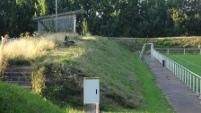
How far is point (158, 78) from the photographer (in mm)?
25406

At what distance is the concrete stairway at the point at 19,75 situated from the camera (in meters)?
14.1

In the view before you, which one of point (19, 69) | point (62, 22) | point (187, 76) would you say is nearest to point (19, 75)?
point (19, 69)

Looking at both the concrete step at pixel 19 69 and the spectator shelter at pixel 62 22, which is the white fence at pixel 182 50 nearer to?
the spectator shelter at pixel 62 22

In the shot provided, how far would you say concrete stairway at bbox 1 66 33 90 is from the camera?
14.1m

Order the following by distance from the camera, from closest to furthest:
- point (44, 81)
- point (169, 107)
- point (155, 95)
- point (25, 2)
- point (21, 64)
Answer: point (44, 81)
point (169, 107)
point (21, 64)
point (155, 95)
point (25, 2)

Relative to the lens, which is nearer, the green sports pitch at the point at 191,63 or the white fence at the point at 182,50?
the green sports pitch at the point at 191,63

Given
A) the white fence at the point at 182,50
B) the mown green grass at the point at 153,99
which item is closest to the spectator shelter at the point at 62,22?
the mown green grass at the point at 153,99

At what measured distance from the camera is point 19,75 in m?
14.8

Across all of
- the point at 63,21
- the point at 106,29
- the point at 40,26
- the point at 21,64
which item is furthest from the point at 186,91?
the point at 106,29

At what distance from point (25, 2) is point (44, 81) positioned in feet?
198

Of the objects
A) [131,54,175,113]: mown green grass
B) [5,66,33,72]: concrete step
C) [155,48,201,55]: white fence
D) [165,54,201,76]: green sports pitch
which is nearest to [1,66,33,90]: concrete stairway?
[5,66,33,72]: concrete step

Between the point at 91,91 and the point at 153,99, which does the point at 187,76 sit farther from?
the point at 91,91

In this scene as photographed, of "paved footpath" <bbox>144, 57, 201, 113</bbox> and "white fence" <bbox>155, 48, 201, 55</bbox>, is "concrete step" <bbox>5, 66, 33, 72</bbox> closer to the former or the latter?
"paved footpath" <bbox>144, 57, 201, 113</bbox>

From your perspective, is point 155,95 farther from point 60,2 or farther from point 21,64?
point 60,2
